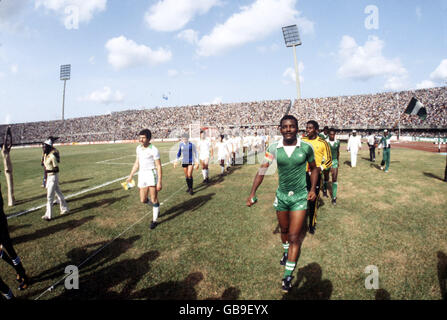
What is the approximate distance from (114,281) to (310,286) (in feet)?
10.7

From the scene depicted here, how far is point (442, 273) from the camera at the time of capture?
12.2ft

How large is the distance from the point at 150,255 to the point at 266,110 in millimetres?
48394

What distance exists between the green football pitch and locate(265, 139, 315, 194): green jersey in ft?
4.98

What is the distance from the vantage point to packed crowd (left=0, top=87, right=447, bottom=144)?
1476 inches

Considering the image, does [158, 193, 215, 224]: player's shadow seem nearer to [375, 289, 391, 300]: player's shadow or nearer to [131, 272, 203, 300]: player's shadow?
[131, 272, 203, 300]: player's shadow

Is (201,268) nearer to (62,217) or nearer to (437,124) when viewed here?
(62,217)

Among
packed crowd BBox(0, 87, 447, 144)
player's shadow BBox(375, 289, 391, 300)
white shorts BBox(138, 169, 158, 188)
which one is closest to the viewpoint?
player's shadow BBox(375, 289, 391, 300)

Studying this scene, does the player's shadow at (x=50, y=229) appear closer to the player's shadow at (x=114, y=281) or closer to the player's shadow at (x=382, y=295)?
the player's shadow at (x=114, y=281)

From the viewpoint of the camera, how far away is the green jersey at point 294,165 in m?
3.64

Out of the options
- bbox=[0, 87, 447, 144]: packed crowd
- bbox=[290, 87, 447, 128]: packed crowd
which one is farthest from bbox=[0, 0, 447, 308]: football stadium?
bbox=[290, 87, 447, 128]: packed crowd

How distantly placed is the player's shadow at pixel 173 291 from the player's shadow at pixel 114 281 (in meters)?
0.25

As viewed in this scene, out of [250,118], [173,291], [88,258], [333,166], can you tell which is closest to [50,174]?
[88,258]
